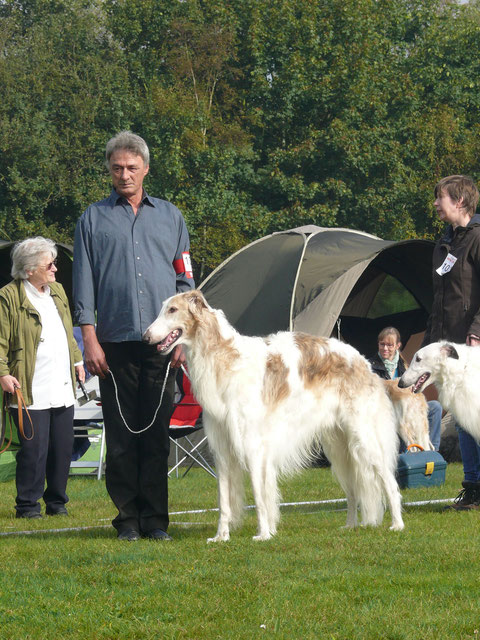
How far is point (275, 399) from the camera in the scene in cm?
498

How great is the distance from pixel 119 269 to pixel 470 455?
273 centimetres

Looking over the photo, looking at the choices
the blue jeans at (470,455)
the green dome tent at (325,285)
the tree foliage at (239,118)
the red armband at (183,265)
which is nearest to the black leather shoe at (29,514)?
the red armband at (183,265)

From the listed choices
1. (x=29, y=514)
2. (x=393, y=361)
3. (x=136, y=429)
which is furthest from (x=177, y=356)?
(x=393, y=361)

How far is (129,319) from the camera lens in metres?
4.73

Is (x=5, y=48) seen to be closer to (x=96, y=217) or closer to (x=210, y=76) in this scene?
(x=210, y=76)

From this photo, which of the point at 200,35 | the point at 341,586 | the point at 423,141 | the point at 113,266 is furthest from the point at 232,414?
the point at 200,35

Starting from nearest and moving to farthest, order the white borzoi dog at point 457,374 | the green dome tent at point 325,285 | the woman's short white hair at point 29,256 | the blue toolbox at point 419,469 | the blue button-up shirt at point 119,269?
the blue button-up shirt at point 119,269 < the white borzoi dog at point 457,374 < the woman's short white hair at point 29,256 < the blue toolbox at point 419,469 < the green dome tent at point 325,285

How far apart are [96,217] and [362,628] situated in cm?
270

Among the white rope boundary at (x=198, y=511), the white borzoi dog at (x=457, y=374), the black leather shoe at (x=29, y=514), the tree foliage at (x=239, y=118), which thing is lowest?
the black leather shoe at (x=29, y=514)

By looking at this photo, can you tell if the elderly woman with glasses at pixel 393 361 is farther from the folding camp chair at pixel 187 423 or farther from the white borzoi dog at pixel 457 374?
the white borzoi dog at pixel 457 374

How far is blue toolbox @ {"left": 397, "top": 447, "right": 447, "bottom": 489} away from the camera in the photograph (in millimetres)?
6996

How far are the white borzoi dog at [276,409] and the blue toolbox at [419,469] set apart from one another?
5.55 ft

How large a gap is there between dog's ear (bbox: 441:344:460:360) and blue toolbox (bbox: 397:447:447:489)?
1616 millimetres

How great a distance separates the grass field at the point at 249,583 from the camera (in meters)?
3.15
